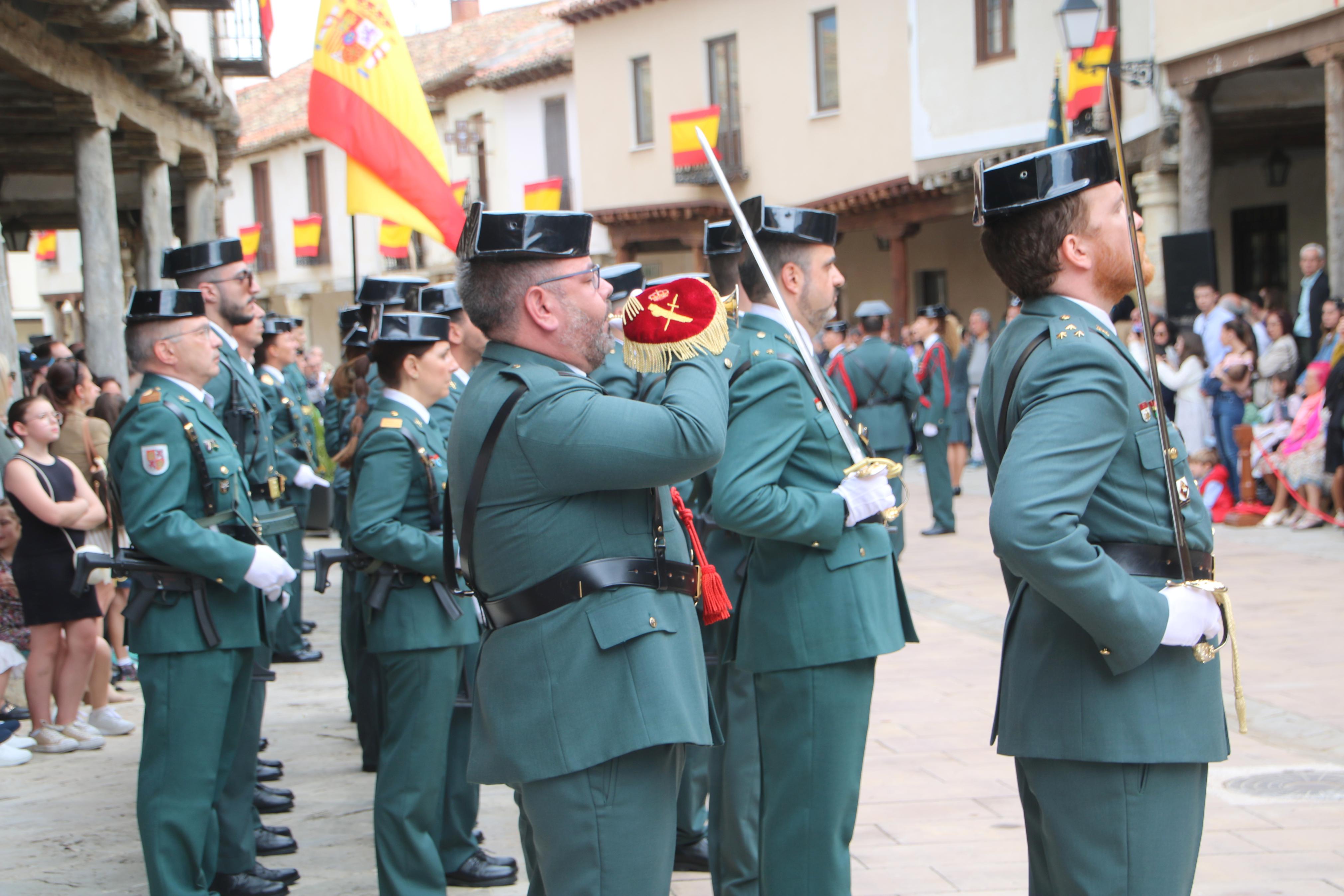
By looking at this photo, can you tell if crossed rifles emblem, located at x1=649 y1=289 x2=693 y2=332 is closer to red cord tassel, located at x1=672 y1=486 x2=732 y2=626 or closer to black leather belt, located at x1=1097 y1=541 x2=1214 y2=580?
red cord tassel, located at x1=672 y1=486 x2=732 y2=626

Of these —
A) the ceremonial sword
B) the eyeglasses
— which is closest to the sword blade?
the ceremonial sword

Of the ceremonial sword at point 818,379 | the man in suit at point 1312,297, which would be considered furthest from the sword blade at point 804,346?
the man in suit at point 1312,297

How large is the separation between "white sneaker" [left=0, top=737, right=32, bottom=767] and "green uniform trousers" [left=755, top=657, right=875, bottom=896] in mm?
4116

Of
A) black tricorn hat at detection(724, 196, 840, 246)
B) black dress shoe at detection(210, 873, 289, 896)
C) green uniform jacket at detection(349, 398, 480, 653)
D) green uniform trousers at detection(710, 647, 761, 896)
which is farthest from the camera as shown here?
black dress shoe at detection(210, 873, 289, 896)

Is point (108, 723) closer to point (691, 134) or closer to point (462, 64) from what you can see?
point (691, 134)

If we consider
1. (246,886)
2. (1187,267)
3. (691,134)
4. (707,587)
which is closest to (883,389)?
(1187,267)

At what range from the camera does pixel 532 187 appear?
2486 cm

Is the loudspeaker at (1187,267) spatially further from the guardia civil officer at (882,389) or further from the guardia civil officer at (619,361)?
the guardia civil officer at (619,361)

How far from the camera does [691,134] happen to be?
75.2ft

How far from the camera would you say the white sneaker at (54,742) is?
6.26m

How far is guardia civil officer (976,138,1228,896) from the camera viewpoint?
2.29 meters

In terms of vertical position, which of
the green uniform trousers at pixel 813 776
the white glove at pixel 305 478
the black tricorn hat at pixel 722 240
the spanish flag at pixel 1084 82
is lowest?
the green uniform trousers at pixel 813 776

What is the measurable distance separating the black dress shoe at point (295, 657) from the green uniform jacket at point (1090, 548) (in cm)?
641

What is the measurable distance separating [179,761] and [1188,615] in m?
2.91
